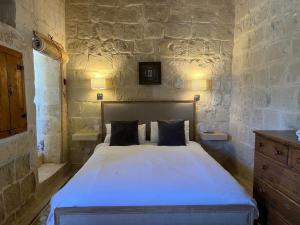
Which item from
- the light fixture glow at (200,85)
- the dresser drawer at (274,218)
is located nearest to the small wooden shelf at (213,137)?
the light fixture glow at (200,85)

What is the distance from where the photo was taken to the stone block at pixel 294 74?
2469 millimetres

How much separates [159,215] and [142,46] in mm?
2879

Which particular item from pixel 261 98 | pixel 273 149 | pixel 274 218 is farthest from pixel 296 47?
pixel 274 218

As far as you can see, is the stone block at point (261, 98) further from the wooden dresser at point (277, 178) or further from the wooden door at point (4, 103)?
the wooden door at point (4, 103)

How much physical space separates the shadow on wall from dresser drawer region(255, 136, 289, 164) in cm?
264

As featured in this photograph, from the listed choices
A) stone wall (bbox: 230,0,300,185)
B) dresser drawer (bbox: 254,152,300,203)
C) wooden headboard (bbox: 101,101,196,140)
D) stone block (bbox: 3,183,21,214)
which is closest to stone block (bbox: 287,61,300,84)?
stone wall (bbox: 230,0,300,185)

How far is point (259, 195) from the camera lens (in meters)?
2.25

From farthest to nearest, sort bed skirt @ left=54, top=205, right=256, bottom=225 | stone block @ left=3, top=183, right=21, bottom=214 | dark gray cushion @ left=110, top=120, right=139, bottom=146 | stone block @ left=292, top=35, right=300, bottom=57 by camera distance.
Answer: dark gray cushion @ left=110, top=120, right=139, bottom=146 → stone block @ left=292, top=35, right=300, bottom=57 → stone block @ left=3, top=183, right=21, bottom=214 → bed skirt @ left=54, top=205, right=256, bottom=225

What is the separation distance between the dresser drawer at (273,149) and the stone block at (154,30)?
8.07ft

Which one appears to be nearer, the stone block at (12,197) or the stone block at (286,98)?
the stone block at (12,197)

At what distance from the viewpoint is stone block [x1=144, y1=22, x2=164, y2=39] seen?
13.1ft

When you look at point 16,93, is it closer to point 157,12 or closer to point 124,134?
point 124,134

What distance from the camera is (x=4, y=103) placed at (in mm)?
2148

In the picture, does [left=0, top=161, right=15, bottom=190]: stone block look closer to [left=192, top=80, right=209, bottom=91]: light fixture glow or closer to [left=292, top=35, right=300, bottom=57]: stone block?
[left=192, top=80, right=209, bottom=91]: light fixture glow
